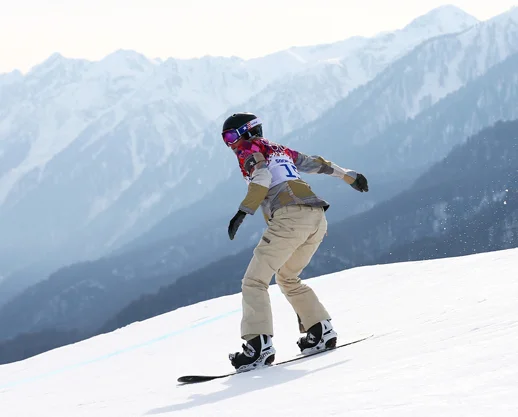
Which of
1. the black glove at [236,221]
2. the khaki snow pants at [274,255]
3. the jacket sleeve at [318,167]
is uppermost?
the jacket sleeve at [318,167]

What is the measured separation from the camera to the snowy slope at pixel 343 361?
3053mm

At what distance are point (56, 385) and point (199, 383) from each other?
7.88ft

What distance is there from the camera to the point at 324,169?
249 inches

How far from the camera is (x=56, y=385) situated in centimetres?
722

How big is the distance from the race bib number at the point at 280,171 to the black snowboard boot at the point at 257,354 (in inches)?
50.2

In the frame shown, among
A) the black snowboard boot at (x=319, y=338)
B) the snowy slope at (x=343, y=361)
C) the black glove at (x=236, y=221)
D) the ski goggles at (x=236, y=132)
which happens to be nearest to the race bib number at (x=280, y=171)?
the ski goggles at (x=236, y=132)

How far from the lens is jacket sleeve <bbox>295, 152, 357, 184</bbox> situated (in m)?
6.20

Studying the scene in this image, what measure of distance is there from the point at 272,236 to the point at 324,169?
1107 mm

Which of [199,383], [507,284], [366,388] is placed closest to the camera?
[366,388]

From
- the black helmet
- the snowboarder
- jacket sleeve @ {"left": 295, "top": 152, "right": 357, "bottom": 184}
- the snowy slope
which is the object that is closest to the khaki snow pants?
the snowboarder

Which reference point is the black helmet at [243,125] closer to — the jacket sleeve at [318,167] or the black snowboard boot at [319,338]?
the jacket sleeve at [318,167]

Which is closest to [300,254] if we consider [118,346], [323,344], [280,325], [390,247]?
[323,344]

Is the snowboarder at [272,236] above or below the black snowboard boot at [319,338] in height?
above

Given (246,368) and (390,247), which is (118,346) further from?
(390,247)
